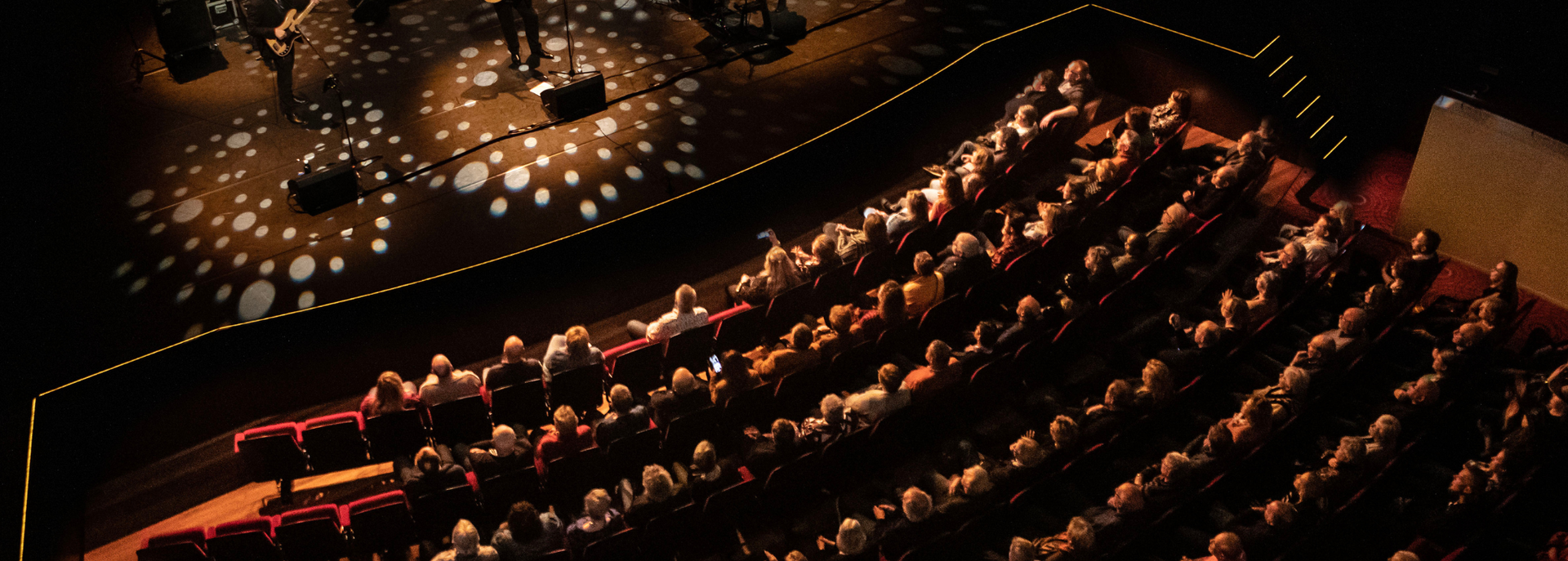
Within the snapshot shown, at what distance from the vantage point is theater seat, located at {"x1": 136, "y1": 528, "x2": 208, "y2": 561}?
3.79m

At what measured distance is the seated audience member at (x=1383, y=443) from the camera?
166 inches

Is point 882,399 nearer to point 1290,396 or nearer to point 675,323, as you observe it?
point 675,323

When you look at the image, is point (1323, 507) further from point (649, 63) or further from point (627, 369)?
point (649, 63)

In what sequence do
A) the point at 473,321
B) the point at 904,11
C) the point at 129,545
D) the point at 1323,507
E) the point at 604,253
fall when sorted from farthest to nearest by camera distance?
the point at 904,11 < the point at 604,253 < the point at 473,321 < the point at 129,545 < the point at 1323,507

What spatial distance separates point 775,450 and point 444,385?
1644 mm

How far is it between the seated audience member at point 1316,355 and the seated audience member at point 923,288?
1859 millimetres

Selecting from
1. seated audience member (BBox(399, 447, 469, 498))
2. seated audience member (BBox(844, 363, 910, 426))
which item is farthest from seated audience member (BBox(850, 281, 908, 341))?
seated audience member (BBox(399, 447, 469, 498))

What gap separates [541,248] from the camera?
5512 millimetres

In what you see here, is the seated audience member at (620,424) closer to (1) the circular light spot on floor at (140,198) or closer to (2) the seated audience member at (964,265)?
(2) the seated audience member at (964,265)

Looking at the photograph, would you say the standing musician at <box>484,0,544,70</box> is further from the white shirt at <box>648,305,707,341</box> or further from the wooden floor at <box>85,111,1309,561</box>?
the white shirt at <box>648,305,707,341</box>

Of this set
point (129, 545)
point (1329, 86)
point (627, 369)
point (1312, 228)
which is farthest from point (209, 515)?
point (1329, 86)

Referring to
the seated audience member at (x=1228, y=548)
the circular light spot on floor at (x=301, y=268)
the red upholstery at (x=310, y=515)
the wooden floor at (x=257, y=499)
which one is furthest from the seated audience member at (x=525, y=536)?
the seated audience member at (x=1228, y=548)

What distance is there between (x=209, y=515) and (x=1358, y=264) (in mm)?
6499

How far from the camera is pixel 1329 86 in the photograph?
6.71 meters
